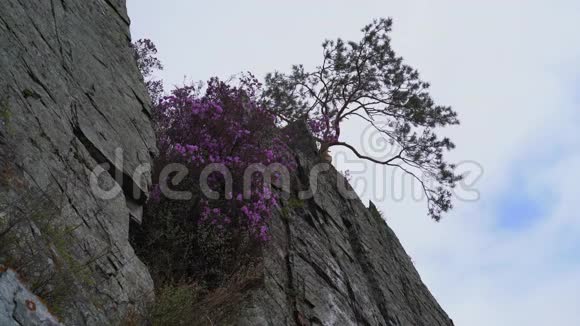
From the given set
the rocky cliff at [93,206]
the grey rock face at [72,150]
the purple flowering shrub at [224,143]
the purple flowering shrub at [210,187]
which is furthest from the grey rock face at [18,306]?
the purple flowering shrub at [224,143]

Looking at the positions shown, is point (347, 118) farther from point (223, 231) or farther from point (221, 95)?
point (223, 231)

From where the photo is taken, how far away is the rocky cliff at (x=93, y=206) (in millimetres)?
5445

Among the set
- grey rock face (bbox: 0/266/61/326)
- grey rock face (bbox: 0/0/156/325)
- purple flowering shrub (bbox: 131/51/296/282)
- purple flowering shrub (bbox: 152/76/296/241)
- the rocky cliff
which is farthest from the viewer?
purple flowering shrub (bbox: 152/76/296/241)

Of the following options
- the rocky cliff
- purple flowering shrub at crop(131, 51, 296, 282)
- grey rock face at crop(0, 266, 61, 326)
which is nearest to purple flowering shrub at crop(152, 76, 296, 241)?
purple flowering shrub at crop(131, 51, 296, 282)

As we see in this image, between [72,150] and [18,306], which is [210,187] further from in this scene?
[18,306]

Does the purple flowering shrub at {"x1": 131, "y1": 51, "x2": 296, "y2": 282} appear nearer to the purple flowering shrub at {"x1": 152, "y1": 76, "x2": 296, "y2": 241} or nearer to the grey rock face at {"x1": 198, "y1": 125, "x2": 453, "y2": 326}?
the purple flowering shrub at {"x1": 152, "y1": 76, "x2": 296, "y2": 241}

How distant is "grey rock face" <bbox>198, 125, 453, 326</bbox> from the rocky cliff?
33 millimetres

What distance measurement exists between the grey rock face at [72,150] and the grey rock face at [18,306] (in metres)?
0.42

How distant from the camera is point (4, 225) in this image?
5016 mm

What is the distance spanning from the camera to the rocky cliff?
5.45 metres

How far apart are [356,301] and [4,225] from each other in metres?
7.14

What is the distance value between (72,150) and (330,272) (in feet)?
17.7

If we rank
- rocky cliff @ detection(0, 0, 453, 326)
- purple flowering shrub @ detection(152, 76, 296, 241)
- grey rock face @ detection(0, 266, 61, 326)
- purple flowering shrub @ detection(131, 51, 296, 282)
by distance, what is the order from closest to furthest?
grey rock face @ detection(0, 266, 61, 326) < rocky cliff @ detection(0, 0, 453, 326) < purple flowering shrub @ detection(131, 51, 296, 282) < purple flowering shrub @ detection(152, 76, 296, 241)

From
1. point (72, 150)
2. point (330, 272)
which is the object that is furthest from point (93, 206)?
point (330, 272)
